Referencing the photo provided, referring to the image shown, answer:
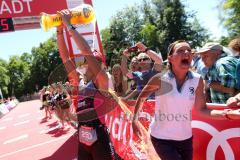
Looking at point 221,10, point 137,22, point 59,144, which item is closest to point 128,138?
point 59,144

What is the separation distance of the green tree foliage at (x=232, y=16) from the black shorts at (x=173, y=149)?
Result: 3390 cm

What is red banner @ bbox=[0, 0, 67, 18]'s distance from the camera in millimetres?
9750

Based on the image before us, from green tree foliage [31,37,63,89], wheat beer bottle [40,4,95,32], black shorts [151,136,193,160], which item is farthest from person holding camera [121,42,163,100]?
green tree foliage [31,37,63,89]

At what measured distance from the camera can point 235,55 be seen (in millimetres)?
4801

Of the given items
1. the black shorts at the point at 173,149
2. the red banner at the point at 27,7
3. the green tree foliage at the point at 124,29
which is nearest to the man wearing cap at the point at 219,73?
the black shorts at the point at 173,149

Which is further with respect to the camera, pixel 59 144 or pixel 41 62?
pixel 41 62

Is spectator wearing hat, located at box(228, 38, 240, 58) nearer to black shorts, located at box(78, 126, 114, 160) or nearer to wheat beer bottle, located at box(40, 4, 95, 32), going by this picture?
wheat beer bottle, located at box(40, 4, 95, 32)

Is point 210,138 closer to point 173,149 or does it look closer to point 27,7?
point 173,149

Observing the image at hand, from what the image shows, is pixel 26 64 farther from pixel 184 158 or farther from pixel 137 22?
pixel 184 158

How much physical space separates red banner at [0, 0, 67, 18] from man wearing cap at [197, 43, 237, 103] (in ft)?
20.4

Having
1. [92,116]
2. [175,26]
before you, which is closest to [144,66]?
[92,116]

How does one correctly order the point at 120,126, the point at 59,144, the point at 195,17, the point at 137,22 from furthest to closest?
the point at 137,22 < the point at 195,17 < the point at 59,144 < the point at 120,126

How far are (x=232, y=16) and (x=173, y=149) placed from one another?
120 feet

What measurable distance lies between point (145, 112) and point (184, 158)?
1.56m
